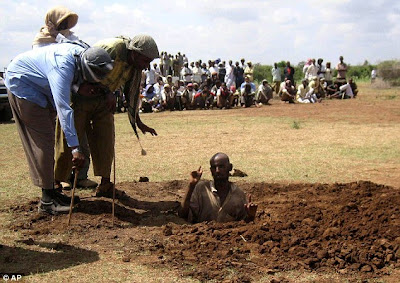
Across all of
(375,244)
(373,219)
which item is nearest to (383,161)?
(373,219)

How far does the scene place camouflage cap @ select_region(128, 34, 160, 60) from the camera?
5.70 metres

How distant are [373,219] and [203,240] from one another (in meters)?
1.60

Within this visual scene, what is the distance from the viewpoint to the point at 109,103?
6.28 m

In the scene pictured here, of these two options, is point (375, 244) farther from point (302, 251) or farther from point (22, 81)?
point (22, 81)

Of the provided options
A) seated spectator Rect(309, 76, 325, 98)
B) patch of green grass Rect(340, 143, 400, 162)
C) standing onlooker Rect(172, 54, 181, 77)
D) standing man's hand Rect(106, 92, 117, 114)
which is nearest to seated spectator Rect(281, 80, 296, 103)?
seated spectator Rect(309, 76, 325, 98)

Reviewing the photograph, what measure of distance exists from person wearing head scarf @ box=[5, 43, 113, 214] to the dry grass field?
56 cm

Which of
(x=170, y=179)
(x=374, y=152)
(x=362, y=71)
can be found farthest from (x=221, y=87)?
(x=362, y=71)

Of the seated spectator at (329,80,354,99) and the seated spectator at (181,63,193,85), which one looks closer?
the seated spectator at (329,80,354,99)

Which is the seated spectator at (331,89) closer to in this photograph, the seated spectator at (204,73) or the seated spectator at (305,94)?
the seated spectator at (305,94)

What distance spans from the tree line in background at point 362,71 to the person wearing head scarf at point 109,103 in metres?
29.8

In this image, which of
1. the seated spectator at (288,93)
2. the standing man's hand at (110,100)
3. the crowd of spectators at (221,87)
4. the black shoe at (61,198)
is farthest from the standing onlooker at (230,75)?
the black shoe at (61,198)

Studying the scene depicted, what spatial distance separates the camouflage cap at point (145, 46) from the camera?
18.7 ft

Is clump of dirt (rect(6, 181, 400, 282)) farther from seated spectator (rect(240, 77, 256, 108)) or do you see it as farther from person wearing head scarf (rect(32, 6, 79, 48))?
seated spectator (rect(240, 77, 256, 108))

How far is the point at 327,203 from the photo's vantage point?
6270mm
